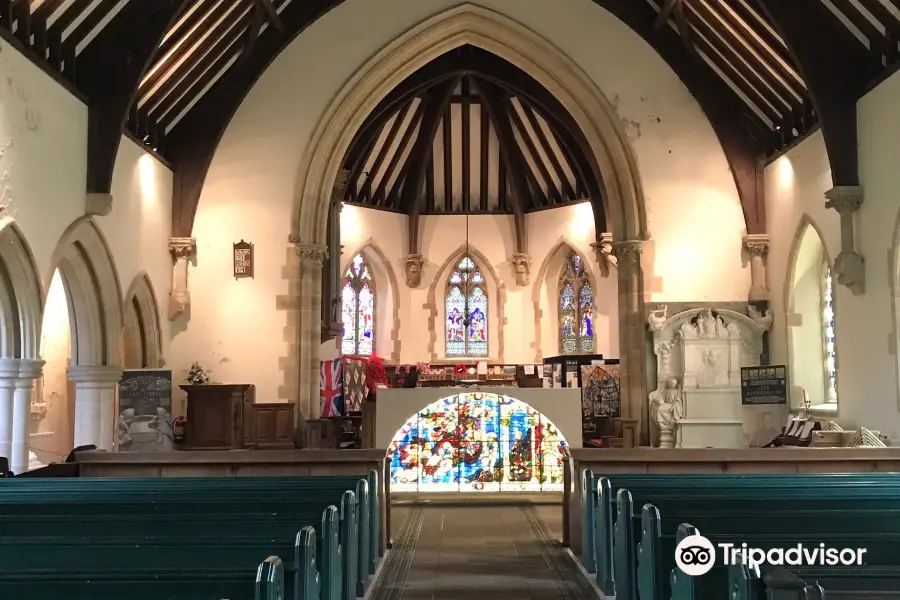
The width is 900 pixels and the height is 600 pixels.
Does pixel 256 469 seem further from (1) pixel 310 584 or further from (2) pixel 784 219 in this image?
(2) pixel 784 219

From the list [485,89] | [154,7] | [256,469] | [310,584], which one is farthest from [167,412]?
[485,89]

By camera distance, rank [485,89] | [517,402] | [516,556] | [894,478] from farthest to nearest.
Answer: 1. [485,89]
2. [517,402]
3. [516,556]
4. [894,478]

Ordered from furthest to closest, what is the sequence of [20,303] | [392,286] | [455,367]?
[392,286] → [455,367] → [20,303]

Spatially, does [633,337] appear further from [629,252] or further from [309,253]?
[309,253]

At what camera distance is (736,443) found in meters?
11.1

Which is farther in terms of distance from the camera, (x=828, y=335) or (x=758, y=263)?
(x=758, y=263)

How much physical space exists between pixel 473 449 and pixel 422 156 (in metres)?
8.79

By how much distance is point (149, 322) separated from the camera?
445 inches

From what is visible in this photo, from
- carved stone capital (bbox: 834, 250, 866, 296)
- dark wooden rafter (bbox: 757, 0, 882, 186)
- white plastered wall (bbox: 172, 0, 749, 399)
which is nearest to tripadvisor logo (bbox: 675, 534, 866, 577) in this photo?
carved stone capital (bbox: 834, 250, 866, 296)

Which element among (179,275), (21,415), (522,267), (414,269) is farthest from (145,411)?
(522,267)

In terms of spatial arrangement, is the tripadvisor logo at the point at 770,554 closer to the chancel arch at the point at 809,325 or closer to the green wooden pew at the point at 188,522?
the green wooden pew at the point at 188,522

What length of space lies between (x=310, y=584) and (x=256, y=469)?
13.2ft

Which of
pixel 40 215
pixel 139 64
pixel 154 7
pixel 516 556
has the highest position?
pixel 154 7

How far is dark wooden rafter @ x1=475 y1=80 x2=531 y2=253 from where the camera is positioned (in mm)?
16450
